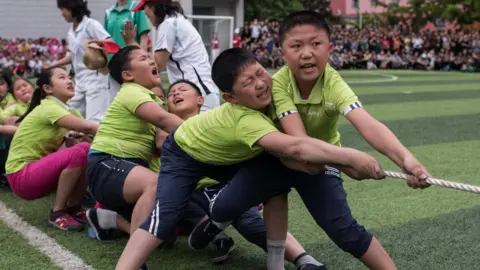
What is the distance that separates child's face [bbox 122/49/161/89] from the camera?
3795 mm

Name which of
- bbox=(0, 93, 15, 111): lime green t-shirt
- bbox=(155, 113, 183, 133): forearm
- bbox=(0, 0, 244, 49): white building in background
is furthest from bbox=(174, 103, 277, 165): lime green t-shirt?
bbox=(0, 0, 244, 49): white building in background

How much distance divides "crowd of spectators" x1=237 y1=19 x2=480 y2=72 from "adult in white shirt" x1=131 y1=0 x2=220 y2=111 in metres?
20.7

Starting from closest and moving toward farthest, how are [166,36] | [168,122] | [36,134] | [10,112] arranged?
[168,122]
[36,134]
[166,36]
[10,112]

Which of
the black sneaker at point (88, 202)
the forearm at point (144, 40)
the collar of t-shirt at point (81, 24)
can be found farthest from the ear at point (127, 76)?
the collar of t-shirt at point (81, 24)

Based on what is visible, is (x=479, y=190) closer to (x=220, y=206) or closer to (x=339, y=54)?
(x=220, y=206)

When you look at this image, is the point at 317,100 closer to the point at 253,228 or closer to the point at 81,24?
the point at 253,228

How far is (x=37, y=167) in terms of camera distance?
4.24 m

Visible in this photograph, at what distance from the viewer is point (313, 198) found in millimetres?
3023

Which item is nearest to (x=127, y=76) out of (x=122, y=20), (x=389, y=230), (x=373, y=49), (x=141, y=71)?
(x=141, y=71)

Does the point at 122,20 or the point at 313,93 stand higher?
the point at 122,20

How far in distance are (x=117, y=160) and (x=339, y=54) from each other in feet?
82.9

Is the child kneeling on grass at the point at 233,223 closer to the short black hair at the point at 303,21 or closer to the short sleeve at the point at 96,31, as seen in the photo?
the short black hair at the point at 303,21

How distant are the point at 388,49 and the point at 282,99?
27.6 meters

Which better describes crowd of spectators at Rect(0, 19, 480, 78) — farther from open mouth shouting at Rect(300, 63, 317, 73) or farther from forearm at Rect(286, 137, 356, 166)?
forearm at Rect(286, 137, 356, 166)
